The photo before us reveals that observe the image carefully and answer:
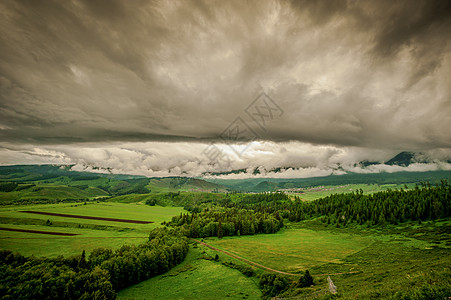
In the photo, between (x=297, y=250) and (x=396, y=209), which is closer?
(x=297, y=250)

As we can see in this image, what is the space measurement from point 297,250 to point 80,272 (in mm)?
93495

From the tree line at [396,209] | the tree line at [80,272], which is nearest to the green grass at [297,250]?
the tree line at [80,272]

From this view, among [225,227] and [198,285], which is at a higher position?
[198,285]

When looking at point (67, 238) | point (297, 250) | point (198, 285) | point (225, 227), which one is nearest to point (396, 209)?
point (297, 250)

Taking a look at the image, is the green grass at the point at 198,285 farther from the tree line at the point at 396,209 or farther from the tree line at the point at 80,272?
the tree line at the point at 396,209

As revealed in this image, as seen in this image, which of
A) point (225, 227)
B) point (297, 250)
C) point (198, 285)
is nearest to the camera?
point (198, 285)

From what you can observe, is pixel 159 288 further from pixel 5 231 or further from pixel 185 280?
pixel 5 231

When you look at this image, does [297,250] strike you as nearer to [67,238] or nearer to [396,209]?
[396,209]

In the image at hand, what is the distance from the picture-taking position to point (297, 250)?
98688 mm

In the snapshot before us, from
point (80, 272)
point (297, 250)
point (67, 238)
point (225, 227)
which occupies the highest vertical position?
point (80, 272)

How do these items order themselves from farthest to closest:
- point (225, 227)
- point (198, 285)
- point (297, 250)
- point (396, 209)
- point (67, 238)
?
point (396, 209) → point (225, 227) → point (67, 238) → point (297, 250) → point (198, 285)

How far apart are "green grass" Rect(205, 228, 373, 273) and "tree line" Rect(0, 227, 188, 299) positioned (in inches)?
1415

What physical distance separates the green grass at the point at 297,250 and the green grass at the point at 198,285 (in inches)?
706

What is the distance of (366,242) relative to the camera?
10812cm
